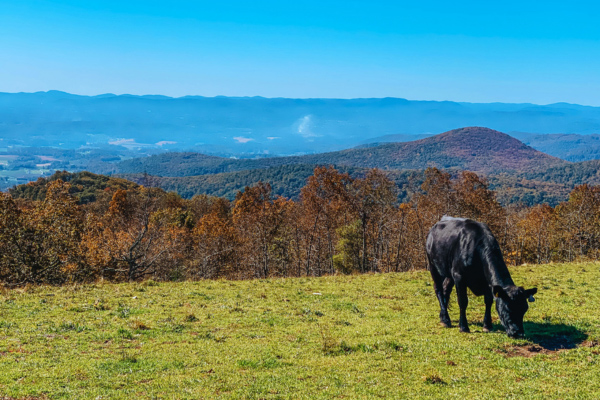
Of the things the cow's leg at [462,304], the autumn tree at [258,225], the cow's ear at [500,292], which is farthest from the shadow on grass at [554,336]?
the autumn tree at [258,225]

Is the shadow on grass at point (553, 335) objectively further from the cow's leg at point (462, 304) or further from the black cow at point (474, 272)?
the cow's leg at point (462, 304)

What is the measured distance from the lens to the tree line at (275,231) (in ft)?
94.9

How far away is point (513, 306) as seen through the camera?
12.0 meters

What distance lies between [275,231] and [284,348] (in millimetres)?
37668

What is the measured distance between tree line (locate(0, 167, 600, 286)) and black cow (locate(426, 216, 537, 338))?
22.3 metres

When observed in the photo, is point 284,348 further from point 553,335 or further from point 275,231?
point 275,231

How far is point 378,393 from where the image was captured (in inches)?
353

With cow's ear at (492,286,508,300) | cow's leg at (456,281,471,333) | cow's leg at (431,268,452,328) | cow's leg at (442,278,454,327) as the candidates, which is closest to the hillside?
cow's leg at (431,268,452,328)

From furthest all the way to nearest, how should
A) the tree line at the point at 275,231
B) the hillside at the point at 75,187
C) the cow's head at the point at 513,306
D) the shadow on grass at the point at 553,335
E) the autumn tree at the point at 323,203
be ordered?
the hillside at the point at 75,187 < the autumn tree at the point at 323,203 < the tree line at the point at 275,231 < the cow's head at the point at 513,306 < the shadow on grass at the point at 553,335

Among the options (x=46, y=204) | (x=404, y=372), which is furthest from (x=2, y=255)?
(x=404, y=372)

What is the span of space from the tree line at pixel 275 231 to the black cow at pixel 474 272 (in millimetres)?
22251

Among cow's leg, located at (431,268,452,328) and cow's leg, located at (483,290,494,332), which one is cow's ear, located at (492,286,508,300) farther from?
cow's leg, located at (431,268,452,328)

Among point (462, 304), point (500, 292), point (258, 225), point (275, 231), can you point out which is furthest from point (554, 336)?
point (275, 231)

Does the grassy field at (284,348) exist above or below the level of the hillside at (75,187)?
above
